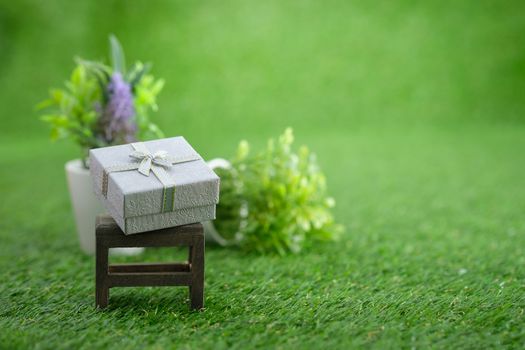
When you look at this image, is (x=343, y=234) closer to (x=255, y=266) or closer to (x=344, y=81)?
(x=255, y=266)

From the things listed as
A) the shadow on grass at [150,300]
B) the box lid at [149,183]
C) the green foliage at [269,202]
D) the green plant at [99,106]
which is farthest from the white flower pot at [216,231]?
the box lid at [149,183]

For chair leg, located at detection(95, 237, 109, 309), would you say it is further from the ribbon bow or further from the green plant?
the green plant

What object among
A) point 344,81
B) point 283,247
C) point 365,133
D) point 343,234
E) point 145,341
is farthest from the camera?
point 344,81

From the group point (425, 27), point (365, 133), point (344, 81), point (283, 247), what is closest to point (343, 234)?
point (283, 247)

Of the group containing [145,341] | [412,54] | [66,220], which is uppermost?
[412,54]

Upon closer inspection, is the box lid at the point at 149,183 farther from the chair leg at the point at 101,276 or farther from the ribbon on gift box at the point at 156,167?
the chair leg at the point at 101,276

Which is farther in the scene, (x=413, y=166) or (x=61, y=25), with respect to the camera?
(x=61, y=25)

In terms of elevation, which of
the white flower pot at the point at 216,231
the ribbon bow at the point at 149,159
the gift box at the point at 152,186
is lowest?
the white flower pot at the point at 216,231
